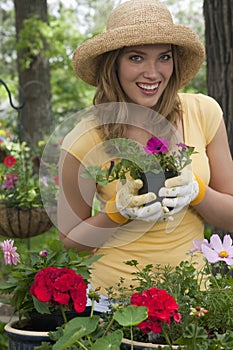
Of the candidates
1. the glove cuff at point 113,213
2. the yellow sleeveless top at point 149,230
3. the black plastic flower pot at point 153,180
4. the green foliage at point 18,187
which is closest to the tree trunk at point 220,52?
the yellow sleeveless top at point 149,230

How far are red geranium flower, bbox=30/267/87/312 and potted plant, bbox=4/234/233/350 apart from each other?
0.01 meters

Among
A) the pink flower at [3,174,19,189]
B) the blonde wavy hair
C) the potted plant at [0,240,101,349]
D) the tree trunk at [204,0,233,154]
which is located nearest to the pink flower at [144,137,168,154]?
the potted plant at [0,240,101,349]

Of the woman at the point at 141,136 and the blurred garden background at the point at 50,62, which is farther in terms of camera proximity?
the blurred garden background at the point at 50,62

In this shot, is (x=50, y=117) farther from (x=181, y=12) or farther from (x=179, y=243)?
(x=181, y=12)

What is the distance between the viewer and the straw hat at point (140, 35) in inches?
70.9

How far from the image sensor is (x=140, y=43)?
5.87 ft

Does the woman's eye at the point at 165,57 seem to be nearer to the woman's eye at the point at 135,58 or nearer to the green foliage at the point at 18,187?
the woman's eye at the point at 135,58

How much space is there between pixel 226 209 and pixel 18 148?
305 centimetres

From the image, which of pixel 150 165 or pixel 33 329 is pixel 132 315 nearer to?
pixel 33 329

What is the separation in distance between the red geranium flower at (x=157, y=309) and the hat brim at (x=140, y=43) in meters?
0.88

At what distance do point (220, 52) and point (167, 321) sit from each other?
1783 mm

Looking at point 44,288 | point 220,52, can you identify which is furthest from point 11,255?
point 220,52

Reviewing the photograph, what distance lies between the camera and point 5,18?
60.6ft

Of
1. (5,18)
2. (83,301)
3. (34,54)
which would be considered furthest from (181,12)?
(83,301)
